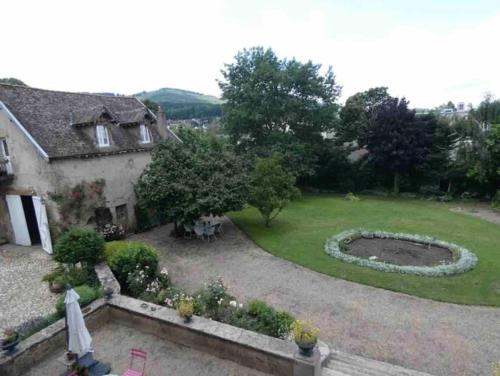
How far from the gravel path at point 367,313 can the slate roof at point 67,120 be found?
7762 millimetres

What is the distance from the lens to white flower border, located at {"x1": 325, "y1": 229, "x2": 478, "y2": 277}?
13344mm

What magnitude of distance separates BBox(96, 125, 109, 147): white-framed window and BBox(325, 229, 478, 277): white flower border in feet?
45.5

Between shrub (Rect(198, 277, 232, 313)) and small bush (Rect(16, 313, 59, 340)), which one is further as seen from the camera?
shrub (Rect(198, 277, 232, 313))

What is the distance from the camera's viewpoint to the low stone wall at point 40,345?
6.96 m

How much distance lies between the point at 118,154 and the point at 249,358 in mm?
15450

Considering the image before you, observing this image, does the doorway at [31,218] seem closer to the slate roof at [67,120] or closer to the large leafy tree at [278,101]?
the slate roof at [67,120]

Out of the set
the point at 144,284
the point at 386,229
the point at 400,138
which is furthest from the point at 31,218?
the point at 400,138

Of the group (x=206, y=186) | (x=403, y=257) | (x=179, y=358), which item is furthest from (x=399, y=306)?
(x=206, y=186)

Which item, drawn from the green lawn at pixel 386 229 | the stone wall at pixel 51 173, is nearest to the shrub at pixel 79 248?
the stone wall at pixel 51 173

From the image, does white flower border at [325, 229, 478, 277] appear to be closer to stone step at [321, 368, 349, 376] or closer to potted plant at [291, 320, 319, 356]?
stone step at [321, 368, 349, 376]

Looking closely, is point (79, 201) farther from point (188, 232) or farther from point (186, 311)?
point (186, 311)

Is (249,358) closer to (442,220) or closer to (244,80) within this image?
(442,220)

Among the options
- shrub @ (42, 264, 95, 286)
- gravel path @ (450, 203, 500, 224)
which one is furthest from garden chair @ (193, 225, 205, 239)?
gravel path @ (450, 203, 500, 224)

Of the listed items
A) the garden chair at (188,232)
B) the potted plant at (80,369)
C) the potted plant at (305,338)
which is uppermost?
the potted plant at (305,338)
